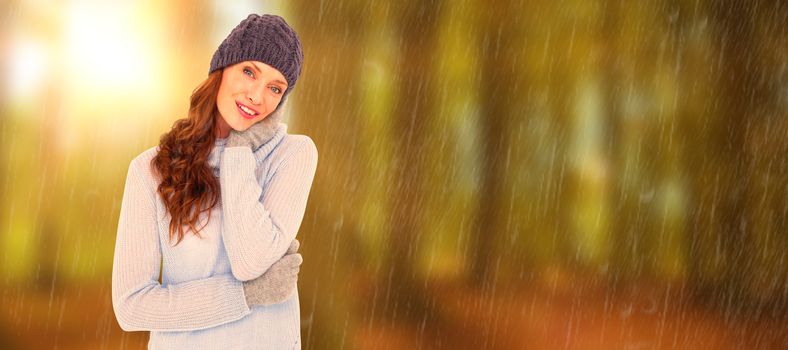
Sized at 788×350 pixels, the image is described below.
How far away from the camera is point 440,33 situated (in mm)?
3873

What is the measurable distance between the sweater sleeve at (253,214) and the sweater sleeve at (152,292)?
0.06 metres

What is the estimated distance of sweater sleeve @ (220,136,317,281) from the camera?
1.16 metres

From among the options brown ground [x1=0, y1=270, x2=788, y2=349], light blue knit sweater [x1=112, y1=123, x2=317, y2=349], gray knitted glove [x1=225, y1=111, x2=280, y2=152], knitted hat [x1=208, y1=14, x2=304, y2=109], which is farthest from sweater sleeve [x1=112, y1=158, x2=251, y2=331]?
brown ground [x1=0, y1=270, x2=788, y2=349]

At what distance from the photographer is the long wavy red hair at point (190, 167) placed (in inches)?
47.2

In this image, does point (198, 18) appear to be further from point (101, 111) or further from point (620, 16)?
point (620, 16)

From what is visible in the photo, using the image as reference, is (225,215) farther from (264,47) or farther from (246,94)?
(264,47)

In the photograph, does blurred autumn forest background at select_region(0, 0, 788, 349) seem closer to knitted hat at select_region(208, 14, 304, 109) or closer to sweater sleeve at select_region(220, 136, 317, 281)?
knitted hat at select_region(208, 14, 304, 109)

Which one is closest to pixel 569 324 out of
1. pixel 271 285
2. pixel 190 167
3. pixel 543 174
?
pixel 543 174

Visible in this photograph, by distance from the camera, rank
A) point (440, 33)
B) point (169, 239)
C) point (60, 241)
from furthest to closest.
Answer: point (440, 33), point (60, 241), point (169, 239)

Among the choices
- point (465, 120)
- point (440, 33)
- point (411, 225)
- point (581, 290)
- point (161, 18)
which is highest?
point (440, 33)

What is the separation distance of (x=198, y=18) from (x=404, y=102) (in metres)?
1.28

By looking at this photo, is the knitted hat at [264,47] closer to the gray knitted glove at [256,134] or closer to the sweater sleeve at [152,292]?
the gray knitted glove at [256,134]

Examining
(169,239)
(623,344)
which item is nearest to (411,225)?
(623,344)

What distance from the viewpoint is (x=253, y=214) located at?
1166 millimetres
